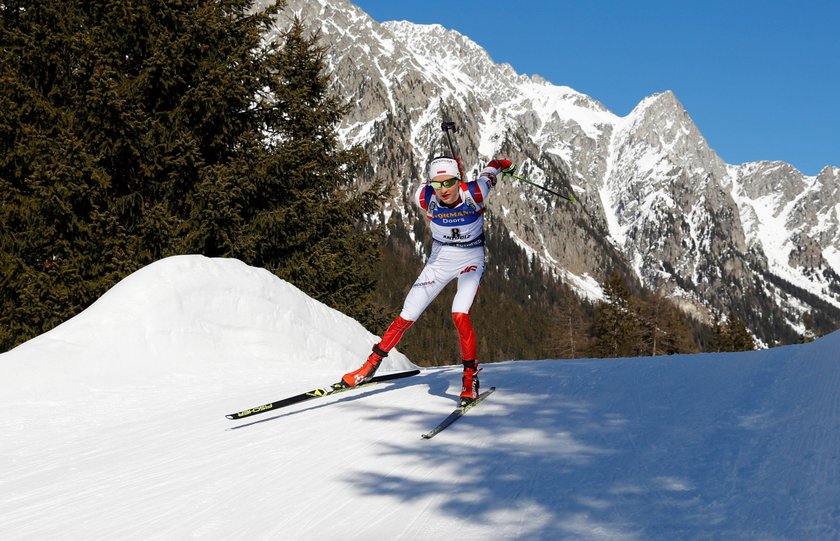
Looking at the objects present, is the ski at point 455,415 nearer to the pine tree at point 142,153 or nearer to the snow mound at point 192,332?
the snow mound at point 192,332

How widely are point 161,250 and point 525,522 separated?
11.7m

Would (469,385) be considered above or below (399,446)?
above

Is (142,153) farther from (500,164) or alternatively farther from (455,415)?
(455,415)

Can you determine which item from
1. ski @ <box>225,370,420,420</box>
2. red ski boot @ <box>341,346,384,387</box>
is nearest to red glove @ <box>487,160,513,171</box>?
red ski boot @ <box>341,346,384,387</box>

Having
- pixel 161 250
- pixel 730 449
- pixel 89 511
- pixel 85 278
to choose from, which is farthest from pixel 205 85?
pixel 730 449

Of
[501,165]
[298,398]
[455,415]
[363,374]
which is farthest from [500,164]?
[298,398]

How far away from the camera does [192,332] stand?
8859 mm

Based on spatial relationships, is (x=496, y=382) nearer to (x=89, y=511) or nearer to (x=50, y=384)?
(x=89, y=511)

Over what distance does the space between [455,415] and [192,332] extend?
4680 mm

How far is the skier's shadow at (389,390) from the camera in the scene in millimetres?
6402

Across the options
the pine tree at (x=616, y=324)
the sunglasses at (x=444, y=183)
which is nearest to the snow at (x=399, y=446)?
the sunglasses at (x=444, y=183)

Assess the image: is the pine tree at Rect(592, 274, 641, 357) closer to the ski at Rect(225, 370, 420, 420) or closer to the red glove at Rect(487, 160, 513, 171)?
A: the red glove at Rect(487, 160, 513, 171)

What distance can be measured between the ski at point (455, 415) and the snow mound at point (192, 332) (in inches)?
121

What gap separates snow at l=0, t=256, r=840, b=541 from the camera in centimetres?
367
